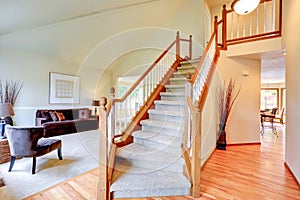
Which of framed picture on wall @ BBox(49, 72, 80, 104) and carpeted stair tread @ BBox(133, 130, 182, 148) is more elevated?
framed picture on wall @ BBox(49, 72, 80, 104)

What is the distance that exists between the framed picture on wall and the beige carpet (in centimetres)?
268

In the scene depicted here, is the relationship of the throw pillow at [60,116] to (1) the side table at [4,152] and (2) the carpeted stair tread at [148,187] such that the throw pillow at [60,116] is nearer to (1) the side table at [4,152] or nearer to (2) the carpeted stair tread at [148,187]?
(1) the side table at [4,152]

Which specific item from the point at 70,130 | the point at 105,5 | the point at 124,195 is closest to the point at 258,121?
the point at 124,195

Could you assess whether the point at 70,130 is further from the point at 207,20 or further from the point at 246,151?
the point at 207,20

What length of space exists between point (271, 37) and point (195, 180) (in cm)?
343

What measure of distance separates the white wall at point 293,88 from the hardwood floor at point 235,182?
0.29 metres

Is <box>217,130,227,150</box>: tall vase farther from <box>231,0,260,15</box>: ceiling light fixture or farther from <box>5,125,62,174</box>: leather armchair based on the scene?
<box>5,125,62,174</box>: leather armchair

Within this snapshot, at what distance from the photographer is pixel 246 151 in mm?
4039

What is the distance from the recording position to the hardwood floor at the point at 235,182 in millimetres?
2227

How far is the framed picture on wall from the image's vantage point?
6123mm

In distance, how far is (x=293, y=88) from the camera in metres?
2.83

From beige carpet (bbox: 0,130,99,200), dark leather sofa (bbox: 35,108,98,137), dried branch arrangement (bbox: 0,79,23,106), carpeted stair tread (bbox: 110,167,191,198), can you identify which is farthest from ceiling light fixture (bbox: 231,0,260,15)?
dried branch arrangement (bbox: 0,79,23,106)

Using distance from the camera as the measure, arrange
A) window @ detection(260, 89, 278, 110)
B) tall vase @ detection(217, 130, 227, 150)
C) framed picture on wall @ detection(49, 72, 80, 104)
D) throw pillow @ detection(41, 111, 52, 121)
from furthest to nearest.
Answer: window @ detection(260, 89, 278, 110) < framed picture on wall @ detection(49, 72, 80, 104) < throw pillow @ detection(41, 111, 52, 121) < tall vase @ detection(217, 130, 227, 150)

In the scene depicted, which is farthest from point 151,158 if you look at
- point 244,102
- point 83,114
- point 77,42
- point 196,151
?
point 77,42
